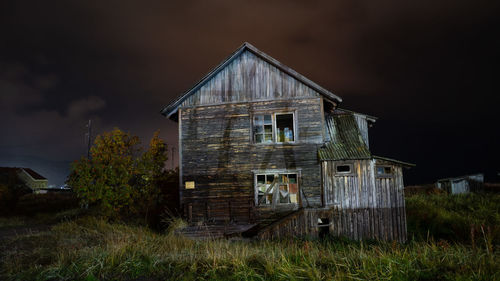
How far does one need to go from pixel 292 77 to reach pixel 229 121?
4.18 meters

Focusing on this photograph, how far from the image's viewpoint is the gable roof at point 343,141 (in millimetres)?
13875

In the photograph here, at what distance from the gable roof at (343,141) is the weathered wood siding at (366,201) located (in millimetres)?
445

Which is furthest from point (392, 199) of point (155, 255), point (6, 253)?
point (6, 253)

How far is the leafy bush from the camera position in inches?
539

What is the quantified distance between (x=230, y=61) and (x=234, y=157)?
535 cm

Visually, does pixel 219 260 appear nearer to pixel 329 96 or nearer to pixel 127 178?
pixel 127 178

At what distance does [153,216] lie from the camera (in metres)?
16.7

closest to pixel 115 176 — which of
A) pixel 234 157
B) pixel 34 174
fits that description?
pixel 234 157

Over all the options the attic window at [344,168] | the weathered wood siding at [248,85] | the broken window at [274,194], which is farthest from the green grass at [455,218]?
the weathered wood siding at [248,85]

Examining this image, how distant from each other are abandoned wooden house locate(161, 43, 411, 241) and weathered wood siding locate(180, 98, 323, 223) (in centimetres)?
5

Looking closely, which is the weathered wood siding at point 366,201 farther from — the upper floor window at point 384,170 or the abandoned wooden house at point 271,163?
the upper floor window at point 384,170

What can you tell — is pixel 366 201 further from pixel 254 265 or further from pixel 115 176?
pixel 115 176

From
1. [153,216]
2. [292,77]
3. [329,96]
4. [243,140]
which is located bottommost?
[153,216]

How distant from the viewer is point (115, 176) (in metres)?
14.1
